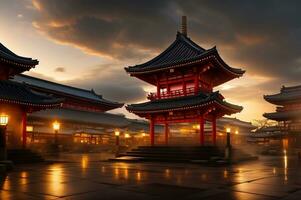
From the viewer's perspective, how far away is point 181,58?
36688mm

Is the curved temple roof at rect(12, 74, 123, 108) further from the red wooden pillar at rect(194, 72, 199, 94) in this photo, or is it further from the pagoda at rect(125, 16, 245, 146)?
the red wooden pillar at rect(194, 72, 199, 94)

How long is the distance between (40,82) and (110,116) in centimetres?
1438

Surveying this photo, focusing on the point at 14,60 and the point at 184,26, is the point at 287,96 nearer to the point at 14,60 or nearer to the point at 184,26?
the point at 184,26

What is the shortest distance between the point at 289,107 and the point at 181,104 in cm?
3202

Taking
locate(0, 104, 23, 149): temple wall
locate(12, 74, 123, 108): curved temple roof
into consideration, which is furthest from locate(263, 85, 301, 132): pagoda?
locate(0, 104, 23, 149): temple wall

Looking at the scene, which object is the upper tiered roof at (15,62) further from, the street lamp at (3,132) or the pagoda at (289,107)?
the pagoda at (289,107)

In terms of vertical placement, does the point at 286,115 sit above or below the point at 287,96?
below

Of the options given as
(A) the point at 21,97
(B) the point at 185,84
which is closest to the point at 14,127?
(A) the point at 21,97

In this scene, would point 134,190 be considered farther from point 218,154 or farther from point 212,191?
point 218,154

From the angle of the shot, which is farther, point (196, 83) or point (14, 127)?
point (196, 83)

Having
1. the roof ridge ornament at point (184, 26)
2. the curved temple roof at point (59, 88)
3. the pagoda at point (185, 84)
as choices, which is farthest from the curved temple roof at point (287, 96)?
the curved temple roof at point (59, 88)

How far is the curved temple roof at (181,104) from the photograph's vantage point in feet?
105

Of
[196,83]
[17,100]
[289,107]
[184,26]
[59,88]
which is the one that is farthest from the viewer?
[59,88]

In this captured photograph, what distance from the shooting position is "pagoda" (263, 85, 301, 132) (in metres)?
55.6
